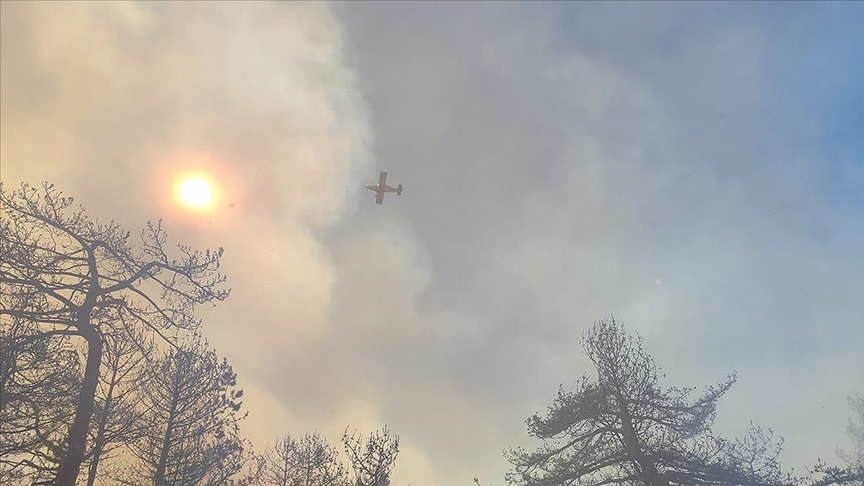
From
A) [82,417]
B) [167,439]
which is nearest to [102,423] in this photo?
[167,439]

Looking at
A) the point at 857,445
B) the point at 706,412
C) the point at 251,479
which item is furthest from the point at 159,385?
the point at 857,445

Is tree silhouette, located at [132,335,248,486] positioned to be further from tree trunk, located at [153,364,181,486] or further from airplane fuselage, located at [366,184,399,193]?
airplane fuselage, located at [366,184,399,193]

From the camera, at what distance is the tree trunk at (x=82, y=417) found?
9.66 metres

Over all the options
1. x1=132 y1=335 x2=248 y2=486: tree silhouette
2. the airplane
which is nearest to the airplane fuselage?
the airplane

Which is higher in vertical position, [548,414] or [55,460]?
[548,414]

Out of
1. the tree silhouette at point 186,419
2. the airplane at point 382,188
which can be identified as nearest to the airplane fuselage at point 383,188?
the airplane at point 382,188

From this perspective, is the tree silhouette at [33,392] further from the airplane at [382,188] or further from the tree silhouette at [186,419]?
the airplane at [382,188]

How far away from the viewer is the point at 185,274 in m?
12.4

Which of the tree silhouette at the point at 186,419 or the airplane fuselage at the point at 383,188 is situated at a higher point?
the airplane fuselage at the point at 383,188

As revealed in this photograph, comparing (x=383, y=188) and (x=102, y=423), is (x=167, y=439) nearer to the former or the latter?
(x=102, y=423)

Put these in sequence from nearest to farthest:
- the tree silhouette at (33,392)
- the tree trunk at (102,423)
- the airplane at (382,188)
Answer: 1. the tree silhouette at (33,392)
2. the tree trunk at (102,423)
3. the airplane at (382,188)

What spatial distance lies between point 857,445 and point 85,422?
59599 mm

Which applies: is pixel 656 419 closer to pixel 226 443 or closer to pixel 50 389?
pixel 226 443

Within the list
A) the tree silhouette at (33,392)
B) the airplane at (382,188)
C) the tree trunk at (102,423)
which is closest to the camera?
the tree silhouette at (33,392)
